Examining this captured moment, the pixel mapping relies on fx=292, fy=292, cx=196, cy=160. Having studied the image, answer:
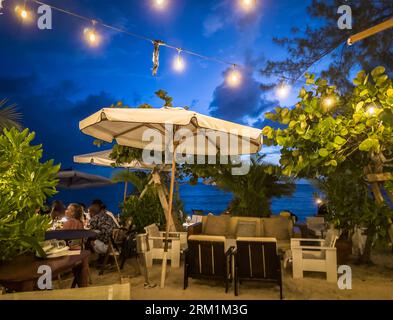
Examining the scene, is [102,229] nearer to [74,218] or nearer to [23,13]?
[74,218]

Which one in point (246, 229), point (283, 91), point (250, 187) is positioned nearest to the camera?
point (283, 91)

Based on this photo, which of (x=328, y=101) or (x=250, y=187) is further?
(x=250, y=187)

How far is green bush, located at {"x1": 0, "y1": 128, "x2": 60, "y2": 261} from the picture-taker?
204cm

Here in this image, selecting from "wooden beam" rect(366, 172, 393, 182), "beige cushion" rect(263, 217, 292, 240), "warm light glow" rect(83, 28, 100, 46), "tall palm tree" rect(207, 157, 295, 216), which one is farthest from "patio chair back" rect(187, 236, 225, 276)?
"warm light glow" rect(83, 28, 100, 46)

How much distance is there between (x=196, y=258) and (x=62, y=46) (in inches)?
2085


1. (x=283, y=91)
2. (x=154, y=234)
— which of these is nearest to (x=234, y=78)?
(x=283, y=91)

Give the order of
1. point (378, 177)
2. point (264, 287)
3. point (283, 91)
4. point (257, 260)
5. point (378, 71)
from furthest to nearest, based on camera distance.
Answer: point (283, 91)
point (264, 287)
point (257, 260)
point (378, 177)
point (378, 71)

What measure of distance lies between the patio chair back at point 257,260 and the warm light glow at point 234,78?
431 centimetres

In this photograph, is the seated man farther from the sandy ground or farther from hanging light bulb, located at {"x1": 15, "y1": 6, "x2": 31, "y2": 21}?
hanging light bulb, located at {"x1": 15, "y1": 6, "x2": 31, "y2": 21}

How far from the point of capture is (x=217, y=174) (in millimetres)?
7973

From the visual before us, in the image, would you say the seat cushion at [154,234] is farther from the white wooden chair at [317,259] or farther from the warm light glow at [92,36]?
the warm light glow at [92,36]

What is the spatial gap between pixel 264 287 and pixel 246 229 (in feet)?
8.16

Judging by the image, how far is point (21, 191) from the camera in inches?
83.9

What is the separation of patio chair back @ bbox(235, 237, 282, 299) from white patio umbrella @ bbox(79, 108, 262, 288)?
4.06ft
